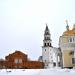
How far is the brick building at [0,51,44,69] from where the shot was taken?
222 feet

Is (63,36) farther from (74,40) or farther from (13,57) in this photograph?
(13,57)

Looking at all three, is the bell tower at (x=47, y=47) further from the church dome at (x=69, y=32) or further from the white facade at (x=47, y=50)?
the church dome at (x=69, y=32)

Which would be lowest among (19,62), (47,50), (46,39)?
(19,62)

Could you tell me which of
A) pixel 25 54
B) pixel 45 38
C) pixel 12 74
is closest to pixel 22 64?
pixel 25 54

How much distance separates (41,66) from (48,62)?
15031mm

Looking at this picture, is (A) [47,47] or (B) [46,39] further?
(A) [47,47]

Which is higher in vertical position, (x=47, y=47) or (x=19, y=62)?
(x=47, y=47)

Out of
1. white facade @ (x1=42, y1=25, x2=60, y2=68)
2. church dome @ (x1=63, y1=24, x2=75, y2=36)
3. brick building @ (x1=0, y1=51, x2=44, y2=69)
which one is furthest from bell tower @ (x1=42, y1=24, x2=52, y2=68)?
church dome @ (x1=63, y1=24, x2=75, y2=36)

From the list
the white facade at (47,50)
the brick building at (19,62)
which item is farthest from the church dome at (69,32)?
the white facade at (47,50)

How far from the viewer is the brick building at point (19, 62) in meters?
67.6

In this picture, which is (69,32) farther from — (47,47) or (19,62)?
(47,47)

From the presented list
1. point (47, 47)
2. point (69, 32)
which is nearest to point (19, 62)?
point (69, 32)

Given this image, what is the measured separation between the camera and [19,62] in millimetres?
69312

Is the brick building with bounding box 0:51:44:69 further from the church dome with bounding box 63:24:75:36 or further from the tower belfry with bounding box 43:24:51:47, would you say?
the tower belfry with bounding box 43:24:51:47
